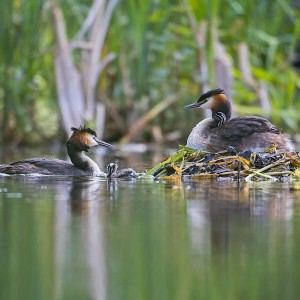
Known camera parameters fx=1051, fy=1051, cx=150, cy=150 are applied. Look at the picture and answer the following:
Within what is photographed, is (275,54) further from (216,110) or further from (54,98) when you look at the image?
(216,110)

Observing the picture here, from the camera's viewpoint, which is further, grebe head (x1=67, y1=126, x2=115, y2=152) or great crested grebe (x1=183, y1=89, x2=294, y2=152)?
grebe head (x1=67, y1=126, x2=115, y2=152)

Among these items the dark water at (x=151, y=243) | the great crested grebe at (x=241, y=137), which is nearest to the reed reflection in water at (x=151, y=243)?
the dark water at (x=151, y=243)

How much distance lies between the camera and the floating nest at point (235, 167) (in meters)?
8.55

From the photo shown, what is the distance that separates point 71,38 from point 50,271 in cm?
953

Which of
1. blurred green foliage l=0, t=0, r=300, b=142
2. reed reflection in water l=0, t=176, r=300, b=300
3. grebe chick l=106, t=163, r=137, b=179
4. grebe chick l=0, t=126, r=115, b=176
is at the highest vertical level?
blurred green foliage l=0, t=0, r=300, b=142

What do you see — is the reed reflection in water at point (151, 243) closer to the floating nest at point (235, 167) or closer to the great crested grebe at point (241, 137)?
the floating nest at point (235, 167)

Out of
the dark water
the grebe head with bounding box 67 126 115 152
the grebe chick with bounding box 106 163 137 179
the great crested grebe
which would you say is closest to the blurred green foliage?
the grebe head with bounding box 67 126 115 152

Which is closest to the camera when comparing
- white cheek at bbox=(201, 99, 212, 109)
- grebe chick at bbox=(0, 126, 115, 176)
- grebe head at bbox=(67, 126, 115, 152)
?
grebe chick at bbox=(0, 126, 115, 176)

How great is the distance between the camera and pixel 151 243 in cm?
550

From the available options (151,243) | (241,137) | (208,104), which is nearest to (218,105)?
(208,104)

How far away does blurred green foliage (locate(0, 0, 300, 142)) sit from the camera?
13094 mm

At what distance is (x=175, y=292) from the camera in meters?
4.47

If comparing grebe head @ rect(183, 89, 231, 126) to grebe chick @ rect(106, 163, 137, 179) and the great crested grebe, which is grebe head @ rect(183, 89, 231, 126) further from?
grebe chick @ rect(106, 163, 137, 179)

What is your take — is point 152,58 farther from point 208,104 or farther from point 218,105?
point 218,105
